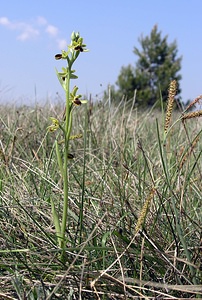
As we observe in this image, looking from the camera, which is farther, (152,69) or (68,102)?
(152,69)

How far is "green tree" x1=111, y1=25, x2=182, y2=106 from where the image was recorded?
22.0m

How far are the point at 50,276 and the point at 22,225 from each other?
11.2 inches

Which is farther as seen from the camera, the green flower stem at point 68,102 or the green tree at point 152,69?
the green tree at point 152,69

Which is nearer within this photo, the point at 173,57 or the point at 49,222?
the point at 49,222

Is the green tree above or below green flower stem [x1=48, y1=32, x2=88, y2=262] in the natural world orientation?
above

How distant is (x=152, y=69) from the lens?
74.2 ft

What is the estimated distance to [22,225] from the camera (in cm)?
162

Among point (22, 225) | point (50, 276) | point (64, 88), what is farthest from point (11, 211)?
point (64, 88)

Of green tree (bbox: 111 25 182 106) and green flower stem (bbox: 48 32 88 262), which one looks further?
green tree (bbox: 111 25 182 106)

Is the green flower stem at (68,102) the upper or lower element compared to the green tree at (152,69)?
lower

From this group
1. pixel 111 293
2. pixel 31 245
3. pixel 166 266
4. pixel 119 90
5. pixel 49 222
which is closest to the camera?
pixel 111 293

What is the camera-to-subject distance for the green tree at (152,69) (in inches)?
864

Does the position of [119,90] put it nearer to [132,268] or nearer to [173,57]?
[173,57]

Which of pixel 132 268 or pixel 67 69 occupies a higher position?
pixel 67 69
